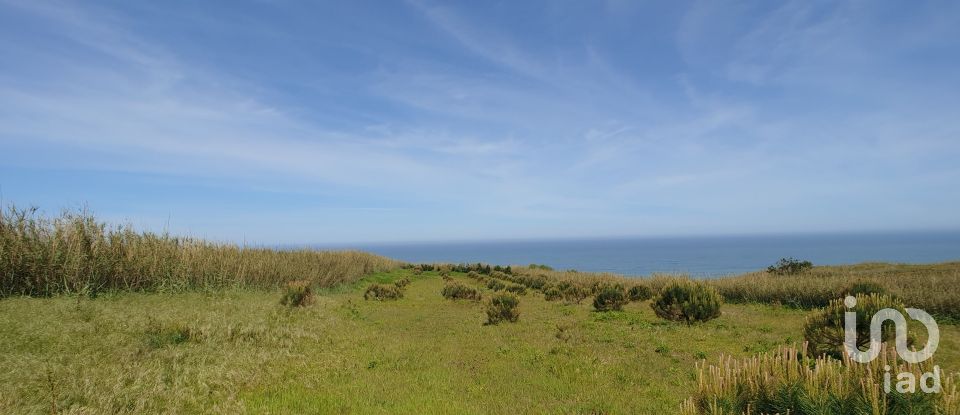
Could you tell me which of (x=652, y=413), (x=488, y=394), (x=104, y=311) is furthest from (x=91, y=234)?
(x=652, y=413)

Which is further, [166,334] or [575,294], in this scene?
[575,294]

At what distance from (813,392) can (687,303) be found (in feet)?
41.8

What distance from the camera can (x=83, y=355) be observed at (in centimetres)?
823

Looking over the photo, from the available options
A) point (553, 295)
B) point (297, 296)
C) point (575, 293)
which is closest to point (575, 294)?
point (575, 293)

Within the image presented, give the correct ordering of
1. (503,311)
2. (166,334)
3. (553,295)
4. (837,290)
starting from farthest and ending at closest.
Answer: (553,295) → (837,290) → (503,311) → (166,334)

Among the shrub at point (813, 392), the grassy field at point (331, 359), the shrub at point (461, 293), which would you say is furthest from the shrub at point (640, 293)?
the shrub at point (813, 392)

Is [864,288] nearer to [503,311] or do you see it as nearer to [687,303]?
[687,303]

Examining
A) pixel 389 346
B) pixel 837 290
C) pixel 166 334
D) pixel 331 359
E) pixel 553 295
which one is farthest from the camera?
pixel 553 295

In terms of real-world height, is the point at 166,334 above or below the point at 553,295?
above

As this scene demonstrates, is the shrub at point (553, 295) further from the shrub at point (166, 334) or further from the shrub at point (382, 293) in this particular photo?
the shrub at point (166, 334)

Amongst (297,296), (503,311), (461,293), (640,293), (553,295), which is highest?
(297,296)

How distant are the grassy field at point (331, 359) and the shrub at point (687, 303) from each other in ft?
1.63

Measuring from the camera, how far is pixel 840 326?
10531 mm

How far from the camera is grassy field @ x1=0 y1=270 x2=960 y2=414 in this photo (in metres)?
7.26
